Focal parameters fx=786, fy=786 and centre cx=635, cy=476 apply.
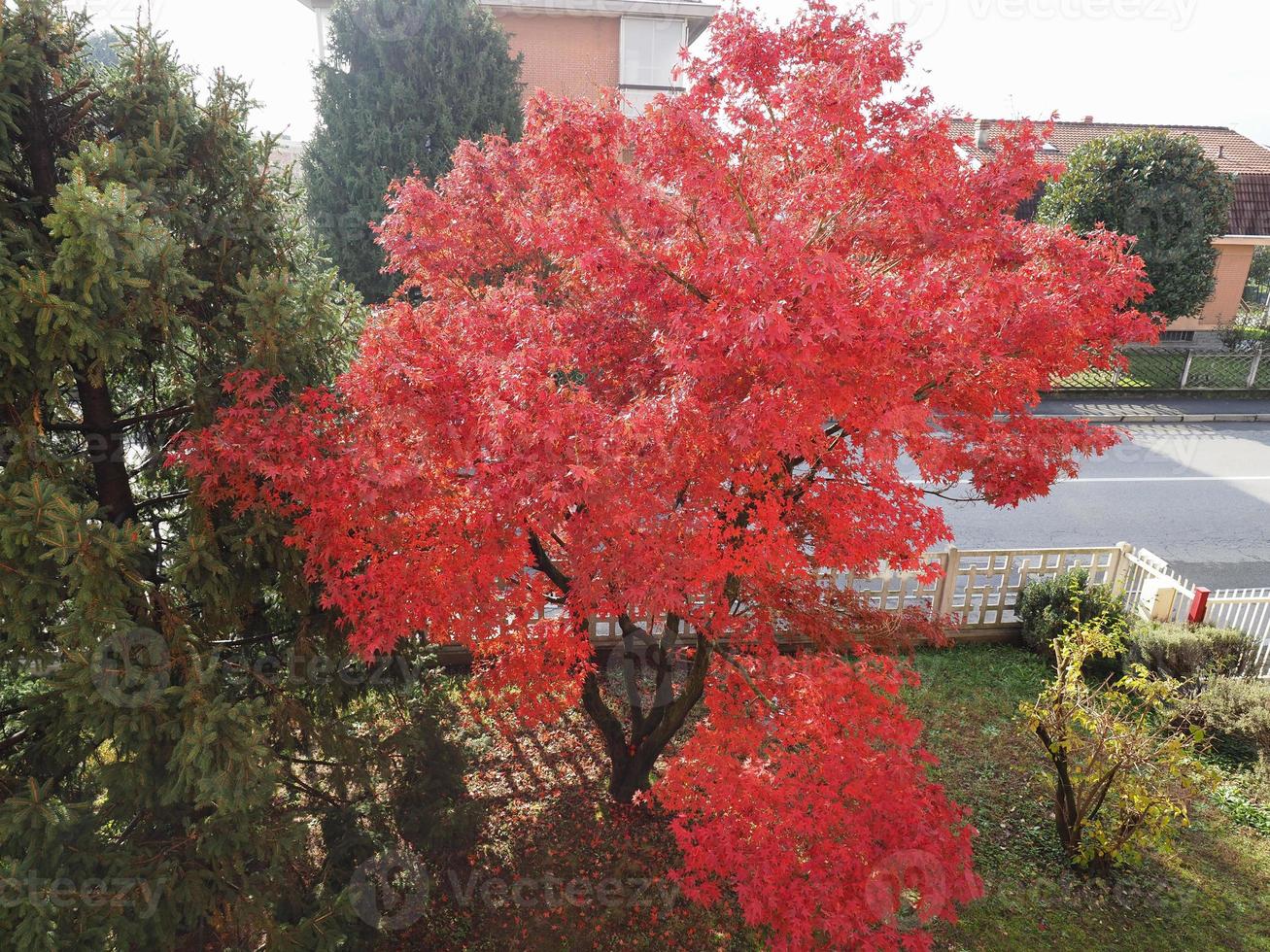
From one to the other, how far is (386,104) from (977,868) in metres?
13.6

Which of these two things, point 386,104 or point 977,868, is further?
point 386,104

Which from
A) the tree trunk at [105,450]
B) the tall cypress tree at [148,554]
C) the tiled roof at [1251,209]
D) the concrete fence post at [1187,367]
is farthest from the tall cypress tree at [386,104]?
the tiled roof at [1251,209]

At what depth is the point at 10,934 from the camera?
4.15 m

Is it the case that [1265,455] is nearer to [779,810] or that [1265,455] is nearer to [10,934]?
[779,810]

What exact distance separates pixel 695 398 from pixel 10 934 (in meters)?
4.66

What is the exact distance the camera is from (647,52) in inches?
760

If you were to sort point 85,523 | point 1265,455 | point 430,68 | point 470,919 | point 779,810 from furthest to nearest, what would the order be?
point 1265,455 < point 430,68 < point 470,919 < point 779,810 < point 85,523

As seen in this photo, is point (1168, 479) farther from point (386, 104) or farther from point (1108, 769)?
point (386, 104)

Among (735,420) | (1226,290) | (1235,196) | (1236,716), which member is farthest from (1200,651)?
(1226,290)

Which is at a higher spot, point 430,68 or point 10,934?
point 430,68

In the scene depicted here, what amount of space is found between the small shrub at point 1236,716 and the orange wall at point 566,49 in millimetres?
17580

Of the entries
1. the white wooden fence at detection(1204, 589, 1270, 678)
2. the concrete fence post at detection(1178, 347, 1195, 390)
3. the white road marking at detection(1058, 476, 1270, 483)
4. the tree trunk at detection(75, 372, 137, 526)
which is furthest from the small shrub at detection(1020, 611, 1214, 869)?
the concrete fence post at detection(1178, 347, 1195, 390)

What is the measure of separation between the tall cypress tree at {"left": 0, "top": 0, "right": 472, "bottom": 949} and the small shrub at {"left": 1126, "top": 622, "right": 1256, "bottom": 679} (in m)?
7.77

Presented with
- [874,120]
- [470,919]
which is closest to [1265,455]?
[874,120]
